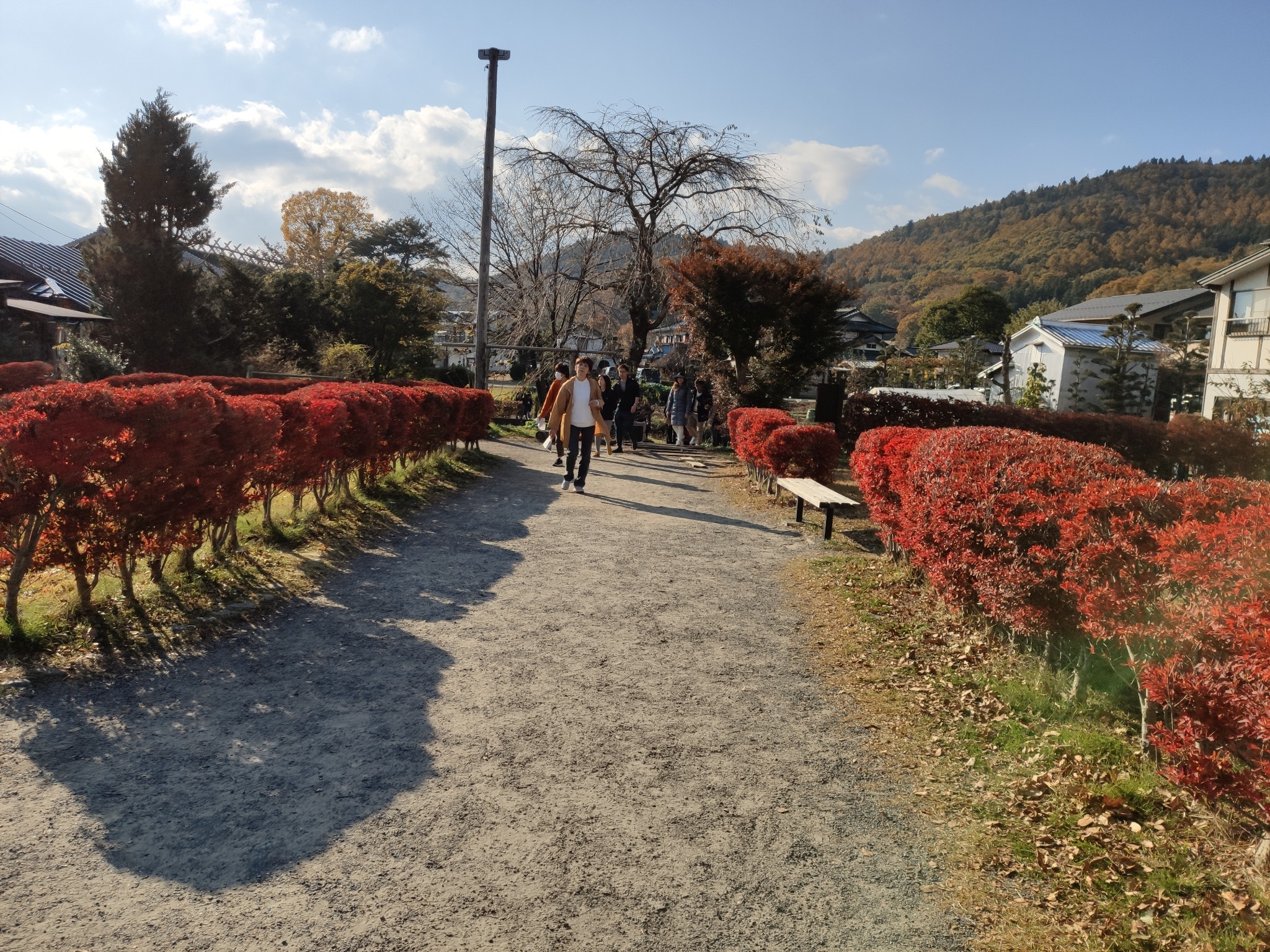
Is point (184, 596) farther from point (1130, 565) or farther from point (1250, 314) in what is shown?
point (1250, 314)

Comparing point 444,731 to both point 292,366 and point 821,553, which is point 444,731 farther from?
point 292,366

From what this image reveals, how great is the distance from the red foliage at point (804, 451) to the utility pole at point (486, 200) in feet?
34.7

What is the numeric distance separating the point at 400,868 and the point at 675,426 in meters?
17.3

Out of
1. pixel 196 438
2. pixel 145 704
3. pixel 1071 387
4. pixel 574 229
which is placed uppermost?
pixel 574 229

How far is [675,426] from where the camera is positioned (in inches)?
785

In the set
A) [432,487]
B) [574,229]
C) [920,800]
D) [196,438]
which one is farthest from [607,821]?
[574,229]

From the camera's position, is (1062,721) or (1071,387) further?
(1071,387)

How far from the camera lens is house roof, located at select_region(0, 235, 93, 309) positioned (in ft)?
92.1

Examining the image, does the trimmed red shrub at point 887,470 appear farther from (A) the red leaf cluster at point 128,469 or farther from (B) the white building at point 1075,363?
(B) the white building at point 1075,363

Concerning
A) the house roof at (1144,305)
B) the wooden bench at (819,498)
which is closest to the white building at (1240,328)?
the house roof at (1144,305)

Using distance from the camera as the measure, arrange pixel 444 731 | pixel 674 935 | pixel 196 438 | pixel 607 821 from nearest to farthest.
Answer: pixel 674 935, pixel 607 821, pixel 444 731, pixel 196 438

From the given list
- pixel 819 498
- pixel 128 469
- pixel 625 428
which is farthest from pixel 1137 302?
pixel 128 469

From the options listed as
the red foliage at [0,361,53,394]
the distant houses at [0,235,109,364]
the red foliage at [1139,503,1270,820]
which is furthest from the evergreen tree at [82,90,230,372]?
the red foliage at [1139,503,1270,820]

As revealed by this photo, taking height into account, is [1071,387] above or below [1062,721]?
above
